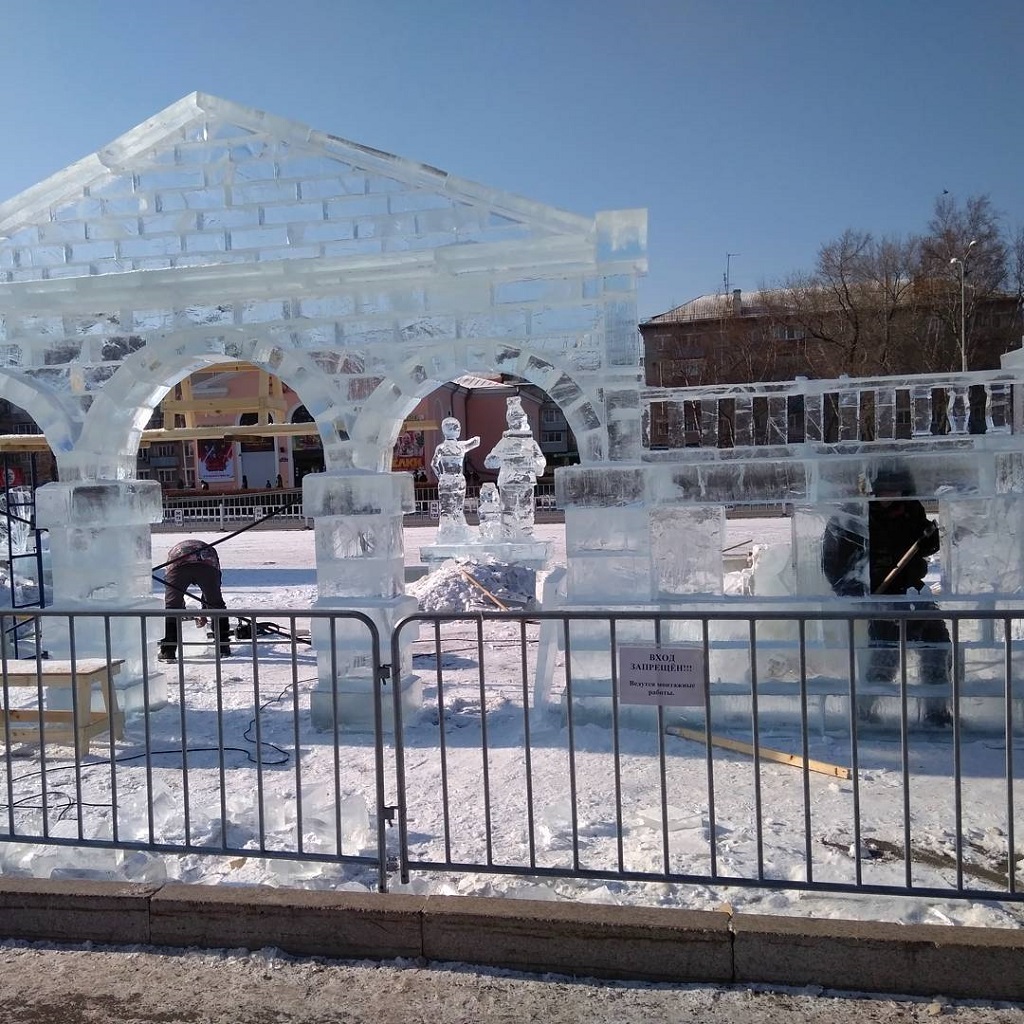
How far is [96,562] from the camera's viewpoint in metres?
7.11

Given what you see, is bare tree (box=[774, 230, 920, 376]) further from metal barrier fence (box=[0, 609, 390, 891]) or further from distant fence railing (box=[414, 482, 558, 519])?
metal barrier fence (box=[0, 609, 390, 891])

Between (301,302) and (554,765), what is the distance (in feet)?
12.3

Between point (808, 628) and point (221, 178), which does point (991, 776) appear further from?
point (221, 178)

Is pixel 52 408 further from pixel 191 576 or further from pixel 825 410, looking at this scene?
pixel 825 410

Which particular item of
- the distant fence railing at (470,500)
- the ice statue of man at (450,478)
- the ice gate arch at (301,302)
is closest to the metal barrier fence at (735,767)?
the ice gate arch at (301,302)

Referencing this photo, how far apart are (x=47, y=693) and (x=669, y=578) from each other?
463 cm

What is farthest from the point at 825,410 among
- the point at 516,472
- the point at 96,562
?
the point at 516,472

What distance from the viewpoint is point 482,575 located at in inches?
463

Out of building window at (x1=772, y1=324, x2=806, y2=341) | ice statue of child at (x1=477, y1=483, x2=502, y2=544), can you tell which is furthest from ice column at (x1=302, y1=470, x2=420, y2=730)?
building window at (x1=772, y1=324, x2=806, y2=341)

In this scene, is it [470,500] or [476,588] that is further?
[470,500]

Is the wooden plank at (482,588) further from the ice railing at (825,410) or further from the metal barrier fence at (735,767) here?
the ice railing at (825,410)

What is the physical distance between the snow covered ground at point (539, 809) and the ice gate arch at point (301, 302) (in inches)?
52.0

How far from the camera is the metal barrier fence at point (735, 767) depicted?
3.41 m

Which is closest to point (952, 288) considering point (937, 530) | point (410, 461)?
point (410, 461)
